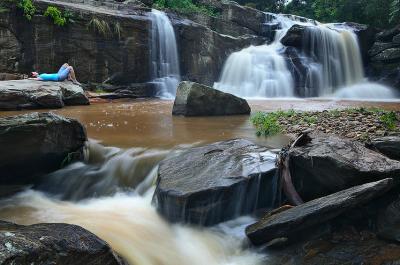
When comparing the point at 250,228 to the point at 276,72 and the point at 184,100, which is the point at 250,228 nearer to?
the point at 184,100

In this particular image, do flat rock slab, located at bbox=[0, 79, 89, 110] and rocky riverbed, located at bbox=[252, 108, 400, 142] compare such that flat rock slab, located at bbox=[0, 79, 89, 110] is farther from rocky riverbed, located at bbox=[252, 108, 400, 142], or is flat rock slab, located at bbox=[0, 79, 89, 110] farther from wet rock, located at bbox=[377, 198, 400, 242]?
wet rock, located at bbox=[377, 198, 400, 242]

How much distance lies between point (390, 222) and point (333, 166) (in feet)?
2.56

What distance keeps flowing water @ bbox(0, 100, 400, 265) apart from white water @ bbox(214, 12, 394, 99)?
1112 centimetres

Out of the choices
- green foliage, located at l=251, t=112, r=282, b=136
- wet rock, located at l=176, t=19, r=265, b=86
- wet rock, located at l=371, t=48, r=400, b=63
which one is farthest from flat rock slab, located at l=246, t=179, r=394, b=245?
wet rock, located at l=371, t=48, r=400, b=63

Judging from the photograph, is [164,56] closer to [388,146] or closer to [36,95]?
[36,95]

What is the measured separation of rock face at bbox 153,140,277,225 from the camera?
4.56 m

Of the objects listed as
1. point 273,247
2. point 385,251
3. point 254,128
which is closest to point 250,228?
point 273,247

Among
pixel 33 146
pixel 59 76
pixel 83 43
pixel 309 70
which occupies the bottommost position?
pixel 33 146

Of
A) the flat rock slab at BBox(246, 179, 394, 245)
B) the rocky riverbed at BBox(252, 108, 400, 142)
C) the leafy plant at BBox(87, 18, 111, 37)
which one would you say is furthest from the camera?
the leafy plant at BBox(87, 18, 111, 37)

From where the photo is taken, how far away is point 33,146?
18.7 ft

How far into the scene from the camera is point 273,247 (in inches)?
161

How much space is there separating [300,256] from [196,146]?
292 centimetres

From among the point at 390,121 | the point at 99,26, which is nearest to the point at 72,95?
the point at 99,26

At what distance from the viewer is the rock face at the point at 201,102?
389 inches
